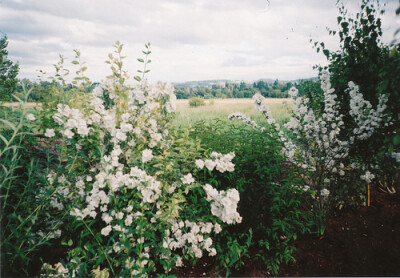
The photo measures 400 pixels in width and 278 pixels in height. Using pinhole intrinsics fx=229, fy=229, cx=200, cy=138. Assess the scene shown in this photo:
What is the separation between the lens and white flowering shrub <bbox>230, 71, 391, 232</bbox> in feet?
9.82

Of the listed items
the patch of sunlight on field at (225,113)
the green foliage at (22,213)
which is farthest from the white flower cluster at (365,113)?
the patch of sunlight on field at (225,113)

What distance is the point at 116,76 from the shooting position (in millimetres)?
2383

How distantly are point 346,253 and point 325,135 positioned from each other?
5.06ft

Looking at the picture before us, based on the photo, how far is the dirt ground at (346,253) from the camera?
261 cm

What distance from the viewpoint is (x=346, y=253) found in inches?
110

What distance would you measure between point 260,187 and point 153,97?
5.76 feet

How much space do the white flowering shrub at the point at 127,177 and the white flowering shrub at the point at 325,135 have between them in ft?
5.23

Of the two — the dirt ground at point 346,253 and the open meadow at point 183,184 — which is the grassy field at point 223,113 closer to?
the open meadow at point 183,184

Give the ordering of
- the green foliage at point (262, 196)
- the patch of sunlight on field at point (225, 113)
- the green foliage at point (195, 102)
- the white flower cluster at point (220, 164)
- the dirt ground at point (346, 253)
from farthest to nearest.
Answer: the green foliage at point (195, 102)
the patch of sunlight on field at point (225, 113)
the green foliage at point (262, 196)
the dirt ground at point (346, 253)
the white flower cluster at point (220, 164)

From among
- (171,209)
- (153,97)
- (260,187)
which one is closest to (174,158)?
(171,209)

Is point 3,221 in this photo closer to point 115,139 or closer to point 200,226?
point 115,139

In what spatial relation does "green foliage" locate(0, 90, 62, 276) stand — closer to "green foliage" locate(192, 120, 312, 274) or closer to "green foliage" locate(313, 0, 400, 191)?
"green foliage" locate(192, 120, 312, 274)

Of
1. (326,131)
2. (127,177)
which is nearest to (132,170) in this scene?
(127,177)

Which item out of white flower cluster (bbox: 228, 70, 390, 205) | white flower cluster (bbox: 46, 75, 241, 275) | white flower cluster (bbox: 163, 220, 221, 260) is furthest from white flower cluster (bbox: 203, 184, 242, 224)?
white flower cluster (bbox: 228, 70, 390, 205)
